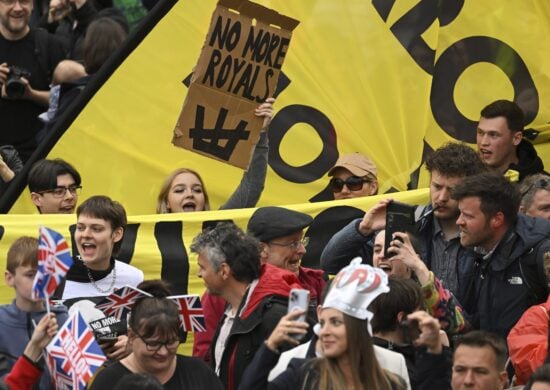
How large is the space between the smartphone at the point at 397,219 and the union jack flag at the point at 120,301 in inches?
47.6

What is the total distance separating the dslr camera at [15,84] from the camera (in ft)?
40.8

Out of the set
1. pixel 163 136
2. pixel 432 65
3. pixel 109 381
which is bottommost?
pixel 109 381

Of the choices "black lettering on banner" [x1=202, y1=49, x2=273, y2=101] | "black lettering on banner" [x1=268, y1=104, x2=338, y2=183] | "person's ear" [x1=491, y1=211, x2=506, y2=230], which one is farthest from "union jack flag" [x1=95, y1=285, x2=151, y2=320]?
"black lettering on banner" [x1=268, y1=104, x2=338, y2=183]

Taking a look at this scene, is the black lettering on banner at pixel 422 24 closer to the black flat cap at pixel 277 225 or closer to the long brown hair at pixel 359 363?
the black flat cap at pixel 277 225

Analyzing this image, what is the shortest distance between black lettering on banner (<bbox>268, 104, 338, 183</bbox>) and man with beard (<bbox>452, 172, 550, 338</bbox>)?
3.18 m

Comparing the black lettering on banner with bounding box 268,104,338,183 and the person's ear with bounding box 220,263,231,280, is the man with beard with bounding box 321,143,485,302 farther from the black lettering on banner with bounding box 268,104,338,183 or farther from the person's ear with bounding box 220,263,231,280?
the black lettering on banner with bounding box 268,104,338,183

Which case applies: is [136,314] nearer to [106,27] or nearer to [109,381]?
[109,381]

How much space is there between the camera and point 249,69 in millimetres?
10438

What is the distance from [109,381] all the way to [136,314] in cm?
39

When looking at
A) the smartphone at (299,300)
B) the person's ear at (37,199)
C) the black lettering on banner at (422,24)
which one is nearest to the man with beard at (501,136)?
the black lettering on banner at (422,24)

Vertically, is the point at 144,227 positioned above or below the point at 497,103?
below

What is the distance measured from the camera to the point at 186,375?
790 centimetres

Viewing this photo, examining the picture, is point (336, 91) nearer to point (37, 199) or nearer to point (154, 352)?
point (37, 199)

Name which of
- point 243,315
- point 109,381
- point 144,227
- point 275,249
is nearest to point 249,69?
point 144,227
